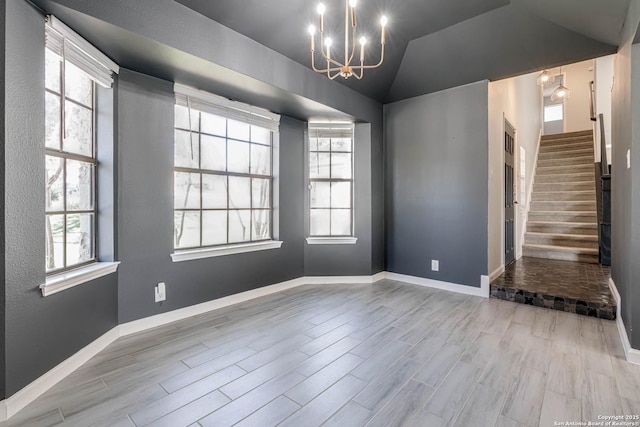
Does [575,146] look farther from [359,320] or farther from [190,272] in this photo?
[190,272]

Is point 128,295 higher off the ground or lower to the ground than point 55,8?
lower

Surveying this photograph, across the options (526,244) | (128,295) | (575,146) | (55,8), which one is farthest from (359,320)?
(575,146)

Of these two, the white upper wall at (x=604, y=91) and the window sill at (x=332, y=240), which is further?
the white upper wall at (x=604, y=91)

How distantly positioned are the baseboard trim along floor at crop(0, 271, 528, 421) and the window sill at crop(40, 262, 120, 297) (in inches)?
18.7

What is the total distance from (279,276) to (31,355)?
7.64 ft

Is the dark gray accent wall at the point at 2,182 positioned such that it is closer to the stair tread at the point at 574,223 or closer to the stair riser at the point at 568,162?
the stair tread at the point at 574,223

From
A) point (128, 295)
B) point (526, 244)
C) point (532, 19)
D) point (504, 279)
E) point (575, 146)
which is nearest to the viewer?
point (128, 295)

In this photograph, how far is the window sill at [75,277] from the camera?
5.83 ft

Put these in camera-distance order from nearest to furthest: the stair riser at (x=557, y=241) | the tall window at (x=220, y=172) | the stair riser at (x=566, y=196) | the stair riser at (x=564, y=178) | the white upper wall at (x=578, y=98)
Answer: the tall window at (x=220, y=172)
the stair riser at (x=557, y=241)
the stair riser at (x=566, y=196)
the stair riser at (x=564, y=178)
the white upper wall at (x=578, y=98)

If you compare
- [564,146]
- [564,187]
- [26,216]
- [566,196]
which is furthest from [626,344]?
[564,146]

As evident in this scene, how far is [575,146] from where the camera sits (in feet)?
22.1

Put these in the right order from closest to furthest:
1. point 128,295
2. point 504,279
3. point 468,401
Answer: point 468,401 < point 128,295 < point 504,279

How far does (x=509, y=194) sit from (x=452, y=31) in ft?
8.71

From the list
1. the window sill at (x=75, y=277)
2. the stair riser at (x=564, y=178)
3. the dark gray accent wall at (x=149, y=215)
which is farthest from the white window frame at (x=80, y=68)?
the stair riser at (x=564, y=178)
